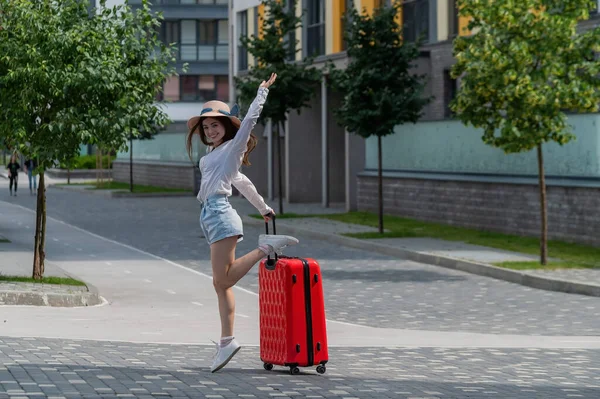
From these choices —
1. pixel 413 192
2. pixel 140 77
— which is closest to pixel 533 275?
pixel 140 77

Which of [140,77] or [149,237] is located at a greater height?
[140,77]

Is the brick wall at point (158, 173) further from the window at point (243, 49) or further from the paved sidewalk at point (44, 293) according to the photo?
the paved sidewalk at point (44, 293)

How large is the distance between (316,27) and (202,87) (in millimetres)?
47287

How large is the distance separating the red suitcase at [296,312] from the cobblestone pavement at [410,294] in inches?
177

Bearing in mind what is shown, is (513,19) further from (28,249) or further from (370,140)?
(370,140)

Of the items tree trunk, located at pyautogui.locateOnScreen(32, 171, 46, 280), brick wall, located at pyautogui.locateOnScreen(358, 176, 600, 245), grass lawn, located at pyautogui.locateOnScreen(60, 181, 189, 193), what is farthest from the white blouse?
grass lawn, located at pyautogui.locateOnScreen(60, 181, 189, 193)

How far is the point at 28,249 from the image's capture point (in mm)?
22375

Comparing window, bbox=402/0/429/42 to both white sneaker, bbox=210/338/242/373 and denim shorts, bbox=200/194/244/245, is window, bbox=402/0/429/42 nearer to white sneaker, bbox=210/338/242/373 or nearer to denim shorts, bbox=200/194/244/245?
denim shorts, bbox=200/194/244/245

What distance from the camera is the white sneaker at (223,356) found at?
9547mm

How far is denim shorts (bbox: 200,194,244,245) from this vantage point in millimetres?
9586

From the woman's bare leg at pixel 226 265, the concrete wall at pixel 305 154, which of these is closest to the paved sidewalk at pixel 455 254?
the concrete wall at pixel 305 154

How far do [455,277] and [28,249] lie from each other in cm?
721

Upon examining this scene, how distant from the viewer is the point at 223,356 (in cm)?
957

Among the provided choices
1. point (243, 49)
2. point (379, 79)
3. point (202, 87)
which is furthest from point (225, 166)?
point (202, 87)
